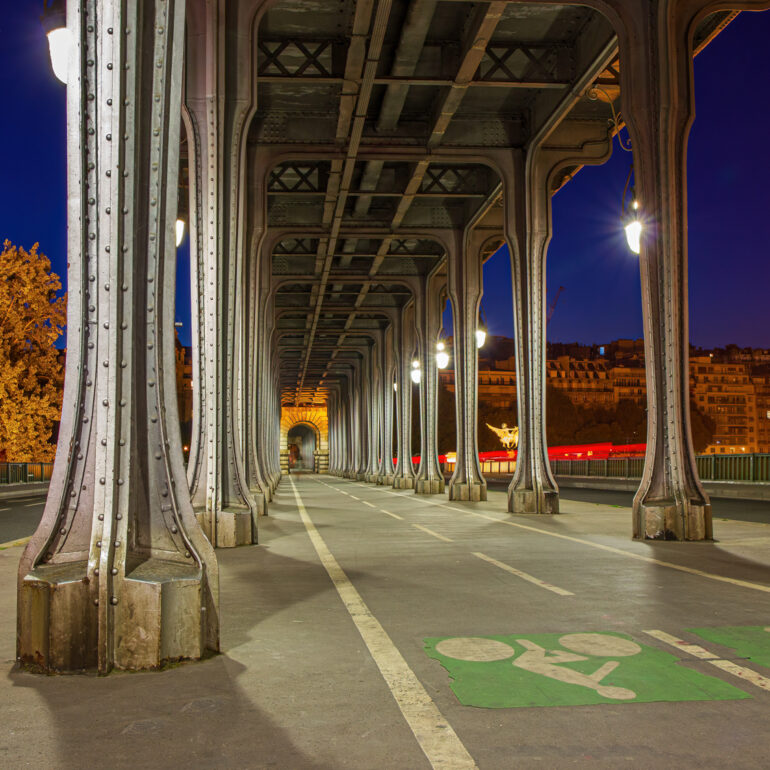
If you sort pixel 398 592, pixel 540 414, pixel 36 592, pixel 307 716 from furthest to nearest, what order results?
pixel 540 414 < pixel 398 592 < pixel 36 592 < pixel 307 716

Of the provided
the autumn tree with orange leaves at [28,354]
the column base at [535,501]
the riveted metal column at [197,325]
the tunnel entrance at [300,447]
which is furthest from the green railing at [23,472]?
the tunnel entrance at [300,447]

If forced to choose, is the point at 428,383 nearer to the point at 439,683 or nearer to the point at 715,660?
the point at 715,660

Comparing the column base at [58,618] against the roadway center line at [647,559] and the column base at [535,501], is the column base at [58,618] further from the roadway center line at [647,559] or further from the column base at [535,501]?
the column base at [535,501]

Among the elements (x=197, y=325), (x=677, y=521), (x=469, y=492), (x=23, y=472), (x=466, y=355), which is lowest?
(x=469, y=492)

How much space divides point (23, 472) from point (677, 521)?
1331 inches

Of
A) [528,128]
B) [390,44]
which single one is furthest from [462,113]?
[390,44]

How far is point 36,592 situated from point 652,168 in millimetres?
11698

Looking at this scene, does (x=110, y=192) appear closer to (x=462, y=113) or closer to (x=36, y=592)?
(x=36, y=592)

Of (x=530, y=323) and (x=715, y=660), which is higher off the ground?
(x=530, y=323)

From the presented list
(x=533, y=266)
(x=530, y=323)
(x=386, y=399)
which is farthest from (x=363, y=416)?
(x=533, y=266)

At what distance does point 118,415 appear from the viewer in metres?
5.20

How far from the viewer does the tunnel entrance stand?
168m

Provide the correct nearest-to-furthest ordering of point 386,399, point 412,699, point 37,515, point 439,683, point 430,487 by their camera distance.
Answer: point 412,699
point 439,683
point 37,515
point 430,487
point 386,399

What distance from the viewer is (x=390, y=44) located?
18.5 meters
